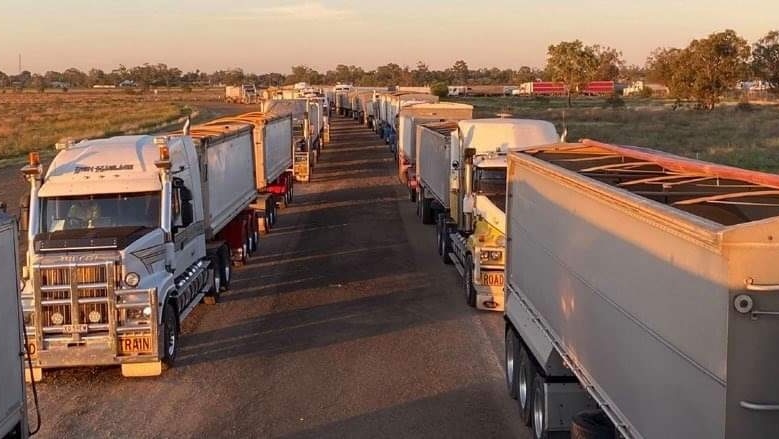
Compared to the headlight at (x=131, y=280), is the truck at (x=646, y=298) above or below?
above

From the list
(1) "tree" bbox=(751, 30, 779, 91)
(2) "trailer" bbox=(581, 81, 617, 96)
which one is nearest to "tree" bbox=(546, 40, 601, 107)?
(1) "tree" bbox=(751, 30, 779, 91)

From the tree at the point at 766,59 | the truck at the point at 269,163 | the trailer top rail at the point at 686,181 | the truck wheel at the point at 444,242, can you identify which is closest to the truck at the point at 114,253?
the trailer top rail at the point at 686,181

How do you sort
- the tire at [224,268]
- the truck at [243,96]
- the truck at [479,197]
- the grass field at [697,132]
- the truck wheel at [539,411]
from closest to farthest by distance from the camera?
1. the truck wheel at [539,411]
2. the truck at [479,197]
3. the tire at [224,268]
4. the grass field at [697,132]
5. the truck at [243,96]

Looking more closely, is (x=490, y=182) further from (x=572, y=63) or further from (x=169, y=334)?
(x=572, y=63)

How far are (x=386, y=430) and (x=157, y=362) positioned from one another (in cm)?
364

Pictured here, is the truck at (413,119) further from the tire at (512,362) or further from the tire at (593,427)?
the tire at (593,427)

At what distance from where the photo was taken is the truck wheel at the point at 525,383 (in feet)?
32.3

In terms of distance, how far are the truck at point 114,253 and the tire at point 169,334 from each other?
16 millimetres

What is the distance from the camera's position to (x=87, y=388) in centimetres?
1230

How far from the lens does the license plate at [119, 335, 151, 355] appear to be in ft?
40.3

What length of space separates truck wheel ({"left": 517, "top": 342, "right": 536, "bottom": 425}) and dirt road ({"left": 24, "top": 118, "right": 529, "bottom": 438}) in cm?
19

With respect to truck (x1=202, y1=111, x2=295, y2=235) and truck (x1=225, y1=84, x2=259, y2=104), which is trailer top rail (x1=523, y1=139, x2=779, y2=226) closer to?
truck (x1=202, y1=111, x2=295, y2=235)

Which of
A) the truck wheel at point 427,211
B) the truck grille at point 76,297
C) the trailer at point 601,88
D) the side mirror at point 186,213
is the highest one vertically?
the trailer at point 601,88

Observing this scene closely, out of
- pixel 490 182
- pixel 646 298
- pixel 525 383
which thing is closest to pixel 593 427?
pixel 646 298
